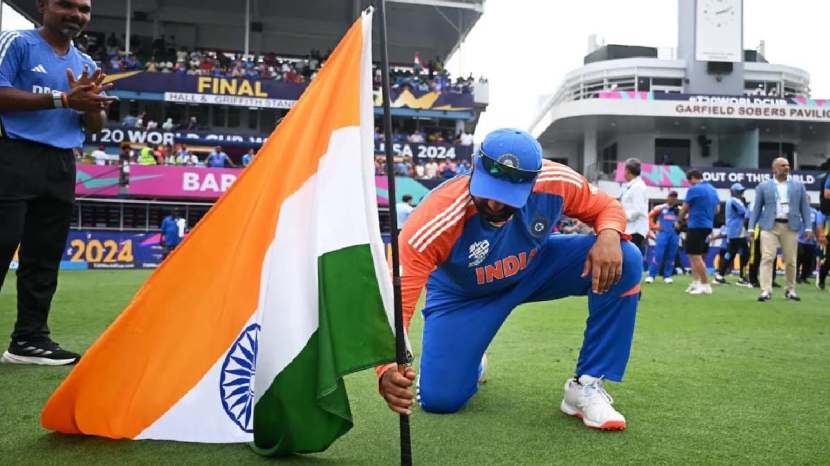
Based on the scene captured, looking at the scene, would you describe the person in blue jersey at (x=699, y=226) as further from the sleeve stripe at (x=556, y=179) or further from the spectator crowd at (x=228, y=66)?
the spectator crowd at (x=228, y=66)

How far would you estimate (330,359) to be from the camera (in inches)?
80.0

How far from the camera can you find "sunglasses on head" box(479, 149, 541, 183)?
7.91ft

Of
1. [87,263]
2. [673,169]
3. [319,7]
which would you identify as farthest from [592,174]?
[87,263]

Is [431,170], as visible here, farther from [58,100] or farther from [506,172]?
[506,172]

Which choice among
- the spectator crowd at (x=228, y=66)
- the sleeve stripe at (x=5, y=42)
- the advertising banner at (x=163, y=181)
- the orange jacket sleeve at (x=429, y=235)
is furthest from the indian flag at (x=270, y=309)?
the spectator crowd at (x=228, y=66)

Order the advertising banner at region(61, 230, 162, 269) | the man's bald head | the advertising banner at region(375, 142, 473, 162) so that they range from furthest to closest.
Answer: the advertising banner at region(375, 142, 473, 162)
the advertising banner at region(61, 230, 162, 269)
the man's bald head

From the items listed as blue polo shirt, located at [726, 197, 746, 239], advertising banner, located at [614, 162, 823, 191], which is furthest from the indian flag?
advertising banner, located at [614, 162, 823, 191]

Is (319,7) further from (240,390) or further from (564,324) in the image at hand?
(240,390)

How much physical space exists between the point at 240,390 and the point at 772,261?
8.59 m

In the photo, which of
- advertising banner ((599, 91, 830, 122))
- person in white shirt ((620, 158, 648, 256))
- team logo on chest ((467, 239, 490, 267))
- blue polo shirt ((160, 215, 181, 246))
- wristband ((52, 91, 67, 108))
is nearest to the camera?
team logo on chest ((467, 239, 490, 267))

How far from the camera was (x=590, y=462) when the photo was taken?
223 cm

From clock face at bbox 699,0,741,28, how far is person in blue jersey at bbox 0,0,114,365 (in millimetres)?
39244

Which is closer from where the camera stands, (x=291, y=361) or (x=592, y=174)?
(x=291, y=361)

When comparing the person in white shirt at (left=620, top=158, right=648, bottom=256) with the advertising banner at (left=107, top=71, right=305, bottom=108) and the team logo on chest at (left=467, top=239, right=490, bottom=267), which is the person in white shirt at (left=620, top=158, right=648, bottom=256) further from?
the advertising banner at (left=107, top=71, right=305, bottom=108)
